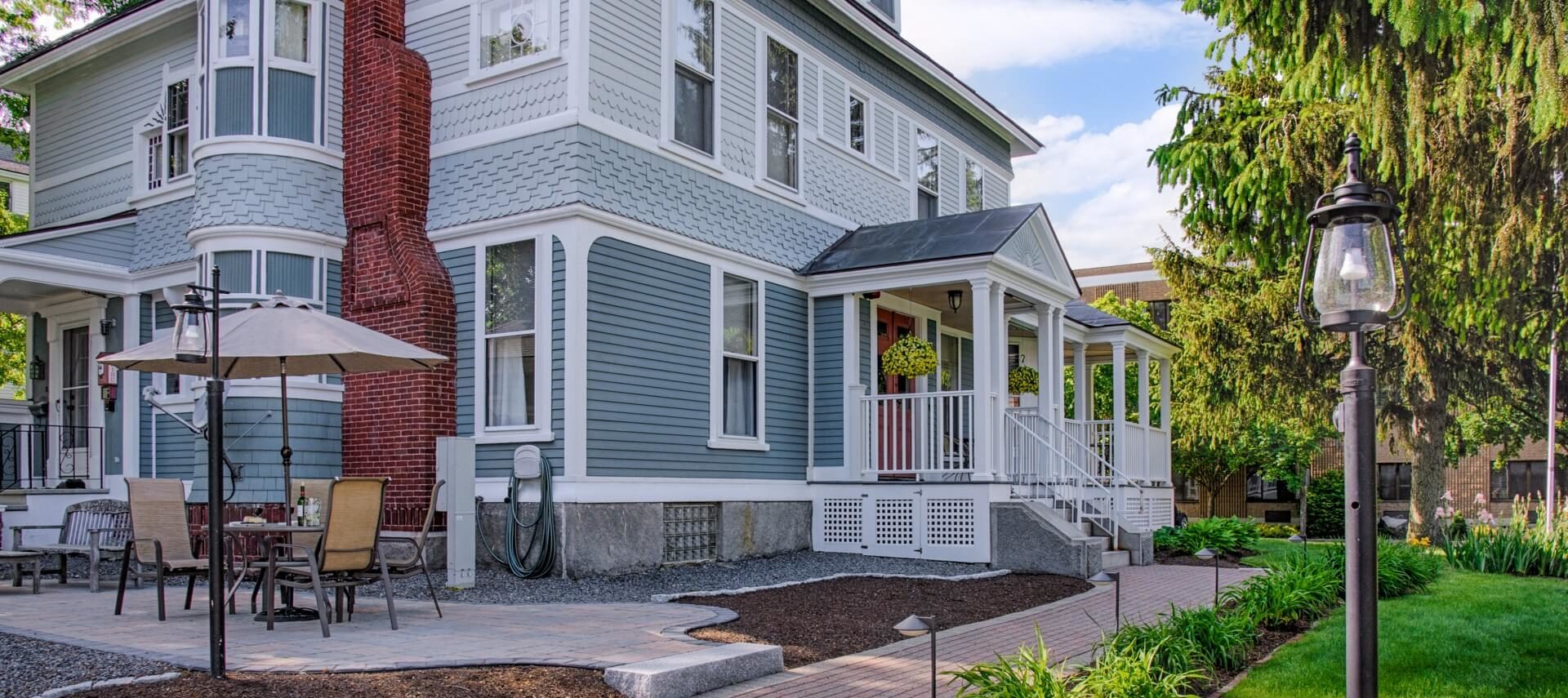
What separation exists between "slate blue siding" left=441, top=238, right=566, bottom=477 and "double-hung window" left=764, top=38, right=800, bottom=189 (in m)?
3.82

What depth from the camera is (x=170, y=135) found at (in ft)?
46.9

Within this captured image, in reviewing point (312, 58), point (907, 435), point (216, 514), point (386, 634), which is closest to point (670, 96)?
point (312, 58)

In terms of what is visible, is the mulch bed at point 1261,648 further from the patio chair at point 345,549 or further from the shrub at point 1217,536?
the shrub at point 1217,536

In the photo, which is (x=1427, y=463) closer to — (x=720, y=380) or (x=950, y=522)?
(x=950, y=522)

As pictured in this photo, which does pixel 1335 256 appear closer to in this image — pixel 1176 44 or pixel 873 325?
pixel 1176 44

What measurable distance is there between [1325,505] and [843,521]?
2680 cm

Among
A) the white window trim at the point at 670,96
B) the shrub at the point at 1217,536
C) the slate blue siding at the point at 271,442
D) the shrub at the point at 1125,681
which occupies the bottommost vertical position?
the shrub at the point at 1217,536

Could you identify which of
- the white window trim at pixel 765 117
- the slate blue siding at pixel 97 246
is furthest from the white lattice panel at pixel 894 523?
the slate blue siding at pixel 97 246

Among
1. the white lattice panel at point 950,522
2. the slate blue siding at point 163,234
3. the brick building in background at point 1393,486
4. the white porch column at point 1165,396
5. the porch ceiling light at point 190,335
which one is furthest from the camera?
the brick building in background at point 1393,486

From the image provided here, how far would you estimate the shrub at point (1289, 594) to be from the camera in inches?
340

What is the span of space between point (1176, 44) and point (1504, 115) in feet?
8.63

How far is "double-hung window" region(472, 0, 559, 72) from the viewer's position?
1156 centimetres

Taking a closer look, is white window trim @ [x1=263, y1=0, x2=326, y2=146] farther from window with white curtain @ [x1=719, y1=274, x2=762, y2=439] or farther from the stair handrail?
the stair handrail

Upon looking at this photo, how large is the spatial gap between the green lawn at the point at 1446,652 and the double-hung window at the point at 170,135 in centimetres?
1255
